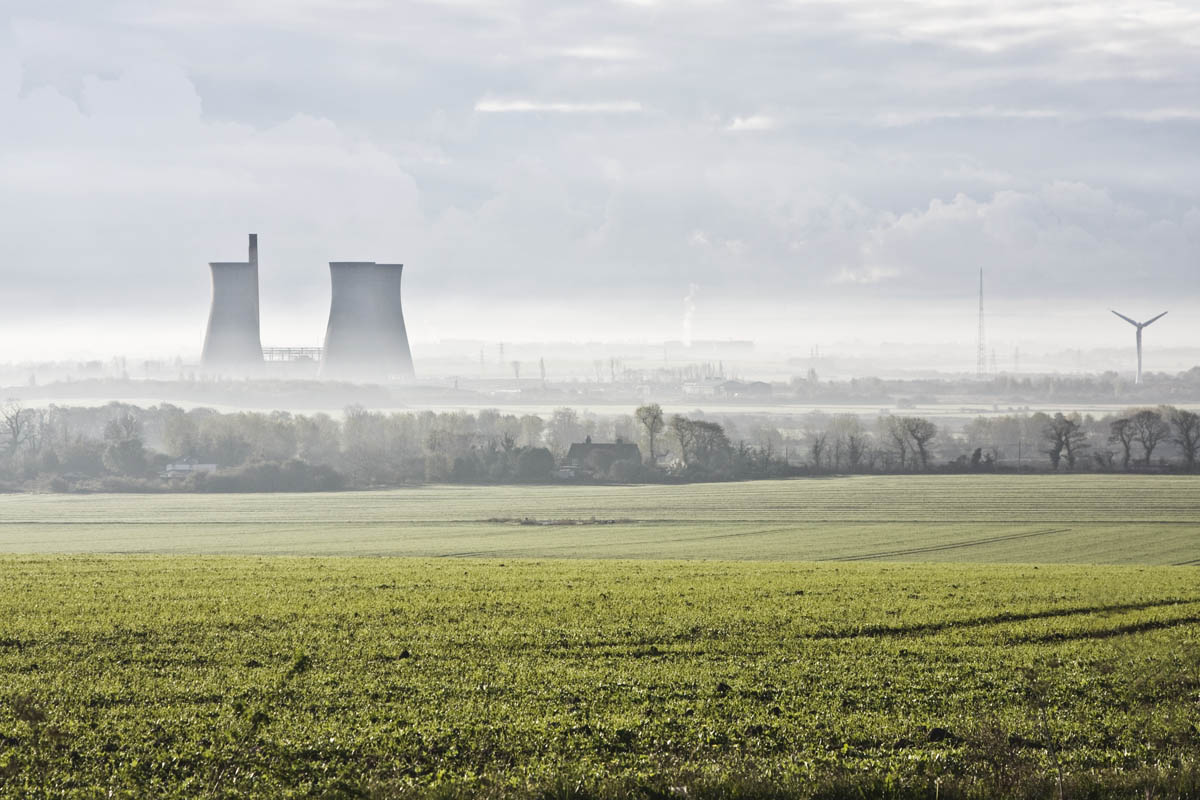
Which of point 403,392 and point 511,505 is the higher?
point 403,392

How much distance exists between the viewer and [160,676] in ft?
41.0

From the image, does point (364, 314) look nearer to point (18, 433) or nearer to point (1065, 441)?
point (18, 433)

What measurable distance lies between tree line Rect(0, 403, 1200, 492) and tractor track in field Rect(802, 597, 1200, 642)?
57.2 meters

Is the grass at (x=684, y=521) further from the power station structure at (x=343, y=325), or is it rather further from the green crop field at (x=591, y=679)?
the power station structure at (x=343, y=325)

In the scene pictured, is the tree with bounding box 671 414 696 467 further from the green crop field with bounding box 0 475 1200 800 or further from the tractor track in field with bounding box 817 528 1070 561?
the green crop field with bounding box 0 475 1200 800

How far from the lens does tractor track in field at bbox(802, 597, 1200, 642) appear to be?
49.8 feet

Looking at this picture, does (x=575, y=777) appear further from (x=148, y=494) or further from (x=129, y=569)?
(x=148, y=494)

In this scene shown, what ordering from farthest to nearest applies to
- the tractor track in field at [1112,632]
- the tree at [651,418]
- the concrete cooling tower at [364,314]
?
the concrete cooling tower at [364,314] → the tree at [651,418] → the tractor track in field at [1112,632]

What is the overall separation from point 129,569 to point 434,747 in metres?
14.0

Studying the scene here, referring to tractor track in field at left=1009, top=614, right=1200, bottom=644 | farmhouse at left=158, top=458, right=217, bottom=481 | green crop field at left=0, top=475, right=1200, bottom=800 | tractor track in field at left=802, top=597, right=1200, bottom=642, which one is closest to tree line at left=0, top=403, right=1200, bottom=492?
farmhouse at left=158, top=458, right=217, bottom=481

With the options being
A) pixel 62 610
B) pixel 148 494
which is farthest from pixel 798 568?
pixel 148 494

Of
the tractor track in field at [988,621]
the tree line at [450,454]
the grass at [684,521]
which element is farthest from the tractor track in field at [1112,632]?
the tree line at [450,454]

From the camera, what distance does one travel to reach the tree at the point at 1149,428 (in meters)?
78.6

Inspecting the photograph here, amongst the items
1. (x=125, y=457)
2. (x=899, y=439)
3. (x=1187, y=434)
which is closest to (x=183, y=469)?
(x=125, y=457)
